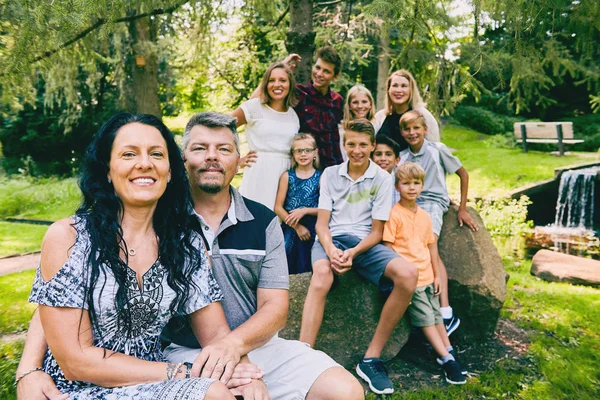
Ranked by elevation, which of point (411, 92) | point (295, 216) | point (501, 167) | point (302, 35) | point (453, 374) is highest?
point (302, 35)

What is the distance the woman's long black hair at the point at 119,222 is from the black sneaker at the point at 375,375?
1787 mm

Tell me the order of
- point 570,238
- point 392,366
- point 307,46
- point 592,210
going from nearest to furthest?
point 392,366 → point 307,46 → point 570,238 → point 592,210

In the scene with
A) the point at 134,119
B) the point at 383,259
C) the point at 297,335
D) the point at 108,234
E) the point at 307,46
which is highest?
the point at 307,46

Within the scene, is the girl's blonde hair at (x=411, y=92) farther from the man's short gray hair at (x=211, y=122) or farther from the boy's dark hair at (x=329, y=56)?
the man's short gray hair at (x=211, y=122)

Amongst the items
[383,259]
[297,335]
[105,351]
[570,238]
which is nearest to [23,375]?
[105,351]

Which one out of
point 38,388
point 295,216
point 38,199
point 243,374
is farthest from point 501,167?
point 38,388

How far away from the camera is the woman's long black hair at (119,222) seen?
75.5 inches

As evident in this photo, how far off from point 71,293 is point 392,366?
2.71 metres

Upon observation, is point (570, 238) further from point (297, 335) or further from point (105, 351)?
point (105, 351)

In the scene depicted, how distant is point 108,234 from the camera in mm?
1964

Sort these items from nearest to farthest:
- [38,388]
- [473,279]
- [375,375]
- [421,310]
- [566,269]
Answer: [38,388], [375,375], [421,310], [473,279], [566,269]

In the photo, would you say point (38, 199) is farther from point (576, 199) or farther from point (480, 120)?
point (480, 120)

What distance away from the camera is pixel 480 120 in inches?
782

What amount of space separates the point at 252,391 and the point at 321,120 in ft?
9.34
